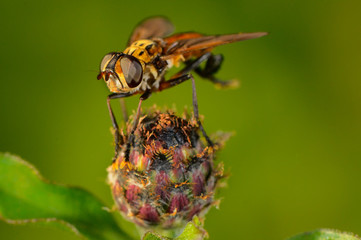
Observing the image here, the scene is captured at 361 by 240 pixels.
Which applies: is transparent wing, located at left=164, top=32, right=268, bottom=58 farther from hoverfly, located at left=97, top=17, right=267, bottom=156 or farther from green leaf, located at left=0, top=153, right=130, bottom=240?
green leaf, located at left=0, top=153, right=130, bottom=240

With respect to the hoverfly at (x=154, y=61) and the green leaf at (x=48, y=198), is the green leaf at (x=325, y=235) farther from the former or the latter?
the green leaf at (x=48, y=198)

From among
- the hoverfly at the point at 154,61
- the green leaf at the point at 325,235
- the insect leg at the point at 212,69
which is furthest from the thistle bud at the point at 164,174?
the insect leg at the point at 212,69

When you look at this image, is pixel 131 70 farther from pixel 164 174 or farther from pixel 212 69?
pixel 212 69

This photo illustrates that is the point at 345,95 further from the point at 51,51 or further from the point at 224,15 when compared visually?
the point at 51,51

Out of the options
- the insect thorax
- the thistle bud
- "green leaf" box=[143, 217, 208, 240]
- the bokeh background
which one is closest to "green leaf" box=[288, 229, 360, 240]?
the thistle bud

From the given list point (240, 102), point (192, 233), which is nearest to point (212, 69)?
point (240, 102)

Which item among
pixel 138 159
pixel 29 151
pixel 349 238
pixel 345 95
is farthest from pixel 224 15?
pixel 349 238

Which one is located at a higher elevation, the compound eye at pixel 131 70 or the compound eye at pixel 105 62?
the compound eye at pixel 105 62
